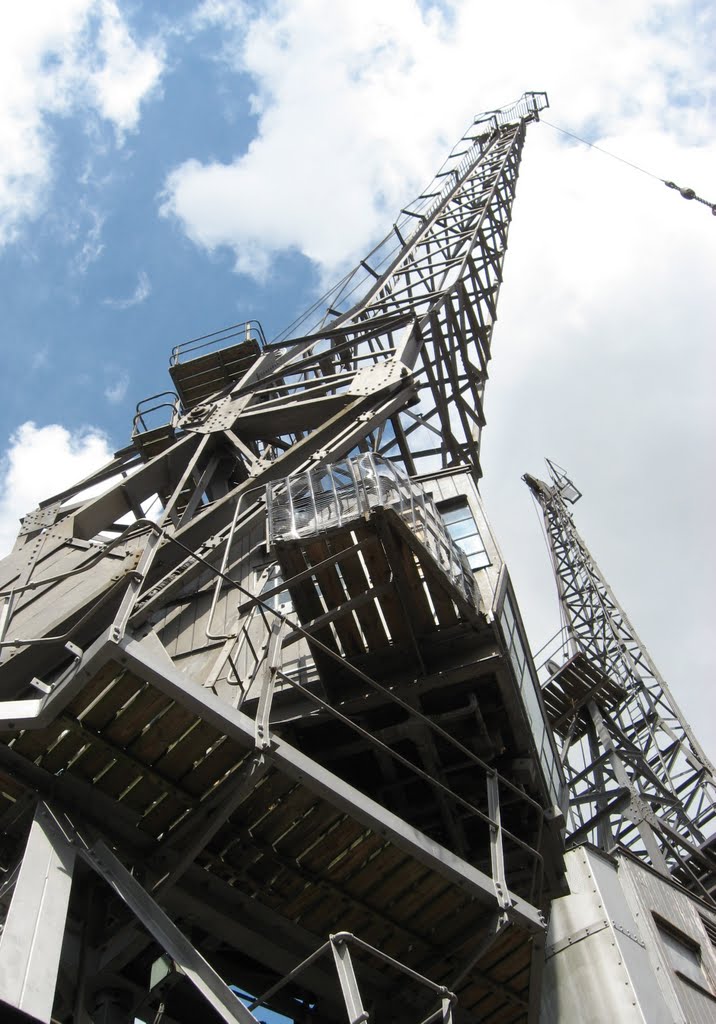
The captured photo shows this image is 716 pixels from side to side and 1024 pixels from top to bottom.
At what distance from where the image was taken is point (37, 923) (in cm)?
713

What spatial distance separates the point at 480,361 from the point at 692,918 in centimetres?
1487

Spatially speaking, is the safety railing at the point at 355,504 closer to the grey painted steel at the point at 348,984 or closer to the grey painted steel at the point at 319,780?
the grey painted steel at the point at 319,780

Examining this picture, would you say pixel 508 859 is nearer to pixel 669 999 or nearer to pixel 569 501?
pixel 669 999

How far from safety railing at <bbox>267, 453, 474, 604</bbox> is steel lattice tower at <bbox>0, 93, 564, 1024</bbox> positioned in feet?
0.12

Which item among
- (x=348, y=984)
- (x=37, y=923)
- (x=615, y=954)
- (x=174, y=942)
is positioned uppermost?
(x=615, y=954)

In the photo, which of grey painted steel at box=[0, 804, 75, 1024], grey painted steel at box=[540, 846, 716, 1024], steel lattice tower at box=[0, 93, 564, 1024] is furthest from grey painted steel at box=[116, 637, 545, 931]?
grey painted steel at box=[540, 846, 716, 1024]

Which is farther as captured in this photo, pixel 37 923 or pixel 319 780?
pixel 319 780

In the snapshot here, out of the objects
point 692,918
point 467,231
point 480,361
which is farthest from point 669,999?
point 467,231

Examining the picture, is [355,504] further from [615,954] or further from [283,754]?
[615,954]

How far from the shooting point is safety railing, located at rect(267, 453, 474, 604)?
1090cm

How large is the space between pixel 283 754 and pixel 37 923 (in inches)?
97.3

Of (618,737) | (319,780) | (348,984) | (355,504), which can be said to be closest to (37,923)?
(348,984)

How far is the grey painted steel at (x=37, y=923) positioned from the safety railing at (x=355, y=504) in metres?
4.24

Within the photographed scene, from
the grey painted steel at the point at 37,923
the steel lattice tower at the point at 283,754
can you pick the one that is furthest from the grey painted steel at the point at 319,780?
the grey painted steel at the point at 37,923
